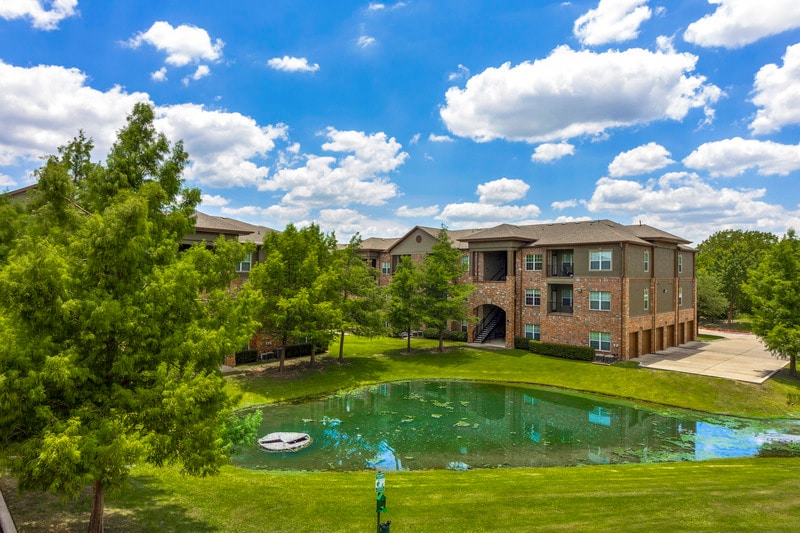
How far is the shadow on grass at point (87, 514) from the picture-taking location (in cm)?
952

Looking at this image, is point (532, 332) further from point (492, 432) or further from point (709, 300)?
point (709, 300)

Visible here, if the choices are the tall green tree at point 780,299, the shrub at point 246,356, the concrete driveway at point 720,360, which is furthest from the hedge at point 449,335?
the tall green tree at point 780,299

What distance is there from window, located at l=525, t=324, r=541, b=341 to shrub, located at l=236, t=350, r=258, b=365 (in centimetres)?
2142

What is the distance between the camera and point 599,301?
3356 cm

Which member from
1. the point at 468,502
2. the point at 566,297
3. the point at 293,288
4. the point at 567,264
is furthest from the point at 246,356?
the point at 567,264

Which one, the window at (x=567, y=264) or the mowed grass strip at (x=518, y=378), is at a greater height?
the window at (x=567, y=264)

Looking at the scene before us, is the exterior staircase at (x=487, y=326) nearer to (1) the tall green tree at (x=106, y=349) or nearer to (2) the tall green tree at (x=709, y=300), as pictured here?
(2) the tall green tree at (x=709, y=300)

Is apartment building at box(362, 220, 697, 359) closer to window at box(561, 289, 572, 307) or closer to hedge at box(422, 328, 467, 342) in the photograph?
window at box(561, 289, 572, 307)

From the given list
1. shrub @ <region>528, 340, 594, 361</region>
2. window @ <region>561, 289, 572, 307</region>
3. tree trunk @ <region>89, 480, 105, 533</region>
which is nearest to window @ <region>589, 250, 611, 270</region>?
window @ <region>561, 289, 572, 307</region>

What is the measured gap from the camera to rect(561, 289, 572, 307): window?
36344 mm

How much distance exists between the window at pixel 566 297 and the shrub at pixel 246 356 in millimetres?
23957

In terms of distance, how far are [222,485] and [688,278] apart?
42843mm

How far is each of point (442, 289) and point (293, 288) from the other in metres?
12.7

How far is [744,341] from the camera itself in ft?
140
